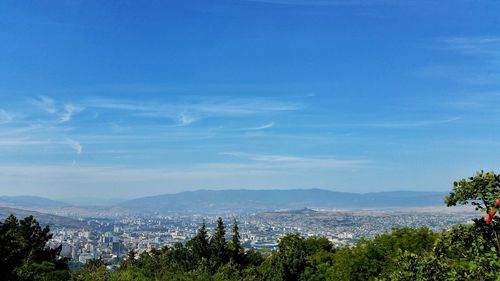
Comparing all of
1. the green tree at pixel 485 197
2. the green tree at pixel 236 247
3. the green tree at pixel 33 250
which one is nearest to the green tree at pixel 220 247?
the green tree at pixel 236 247

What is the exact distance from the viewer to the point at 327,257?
1839 inches

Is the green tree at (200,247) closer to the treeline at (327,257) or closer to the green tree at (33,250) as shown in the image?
the treeline at (327,257)

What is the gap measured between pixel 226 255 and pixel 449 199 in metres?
55.4

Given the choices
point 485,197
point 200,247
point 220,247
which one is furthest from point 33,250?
point 485,197

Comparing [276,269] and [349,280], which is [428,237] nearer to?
[349,280]

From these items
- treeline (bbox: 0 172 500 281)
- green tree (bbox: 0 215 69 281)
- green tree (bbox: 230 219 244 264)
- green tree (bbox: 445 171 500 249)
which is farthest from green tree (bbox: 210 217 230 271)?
green tree (bbox: 445 171 500 249)

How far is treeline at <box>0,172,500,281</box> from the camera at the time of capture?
23.9 feet

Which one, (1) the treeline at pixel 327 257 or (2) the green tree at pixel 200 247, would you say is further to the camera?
(2) the green tree at pixel 200 247

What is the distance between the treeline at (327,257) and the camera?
7.27 meters

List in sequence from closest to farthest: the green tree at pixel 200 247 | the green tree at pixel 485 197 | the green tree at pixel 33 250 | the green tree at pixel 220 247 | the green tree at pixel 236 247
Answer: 1. the green tree at pixel 485 197
2. the green tree at pixel 33 250
3. the green tree at pixel 220 247
4. the green tree at pixel 200 247
5. the green tree at pixel 236 247

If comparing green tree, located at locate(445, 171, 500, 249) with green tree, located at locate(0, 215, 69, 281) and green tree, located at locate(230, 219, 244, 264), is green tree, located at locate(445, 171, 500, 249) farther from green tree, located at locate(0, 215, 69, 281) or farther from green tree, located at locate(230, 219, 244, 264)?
green tree, located at locate(230, 219, 244, 264)

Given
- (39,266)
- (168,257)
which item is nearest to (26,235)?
(39,266)

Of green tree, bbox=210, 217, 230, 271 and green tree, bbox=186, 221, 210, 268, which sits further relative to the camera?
green tree, bbox=186, 221, 210, 268

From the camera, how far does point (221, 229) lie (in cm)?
6062
